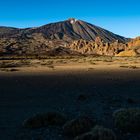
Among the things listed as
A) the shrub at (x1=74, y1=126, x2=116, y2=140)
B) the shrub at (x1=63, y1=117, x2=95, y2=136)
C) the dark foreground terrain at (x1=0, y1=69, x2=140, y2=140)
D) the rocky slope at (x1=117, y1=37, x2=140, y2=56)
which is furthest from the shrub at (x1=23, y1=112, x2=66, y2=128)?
the rocky slope at (x1=117, y1=37, x2=140, y2=56)

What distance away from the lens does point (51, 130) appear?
12312 millimetres

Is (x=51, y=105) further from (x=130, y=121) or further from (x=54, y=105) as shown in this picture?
(x=130, y=121)

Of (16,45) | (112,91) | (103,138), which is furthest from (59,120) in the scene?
(16,45)

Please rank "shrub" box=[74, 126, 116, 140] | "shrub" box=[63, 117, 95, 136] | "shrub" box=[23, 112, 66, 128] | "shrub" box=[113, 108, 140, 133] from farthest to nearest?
"shrub" box=[23, 112, 66, 128], "shrub" box=[113, 108, 140, 133], "shrub" box=[63, 117, 95, 136], "shrub" box=[74, 126, 116, 140]

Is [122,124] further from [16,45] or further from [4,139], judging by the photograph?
[16,45]

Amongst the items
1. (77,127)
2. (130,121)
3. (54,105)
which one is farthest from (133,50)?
(77,127)

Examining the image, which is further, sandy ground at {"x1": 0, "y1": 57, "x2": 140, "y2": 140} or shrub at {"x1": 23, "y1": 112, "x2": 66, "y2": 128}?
shrub at {"x1": 23, "y1": 112, "x2": 66, "y2": 128}

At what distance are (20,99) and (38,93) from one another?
9.97 feet

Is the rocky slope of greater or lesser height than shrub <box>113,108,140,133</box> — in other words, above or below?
below

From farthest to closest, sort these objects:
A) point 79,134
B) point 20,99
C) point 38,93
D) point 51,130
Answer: point 38,93 < point 20,99 < point 51,130 < point 79,134

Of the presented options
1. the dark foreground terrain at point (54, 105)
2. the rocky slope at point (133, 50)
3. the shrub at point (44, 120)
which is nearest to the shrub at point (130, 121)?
the dark foreground terrain at point (54, 105)

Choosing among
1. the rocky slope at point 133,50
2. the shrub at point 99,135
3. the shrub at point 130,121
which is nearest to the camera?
the shrub at point 99,135

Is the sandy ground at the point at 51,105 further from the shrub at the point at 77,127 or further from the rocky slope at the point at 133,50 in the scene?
the rocky slope at the point at 133,50

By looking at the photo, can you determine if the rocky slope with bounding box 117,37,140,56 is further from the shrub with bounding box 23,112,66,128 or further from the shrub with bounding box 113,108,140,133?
the shrub with bounding box 113,108,140,133
